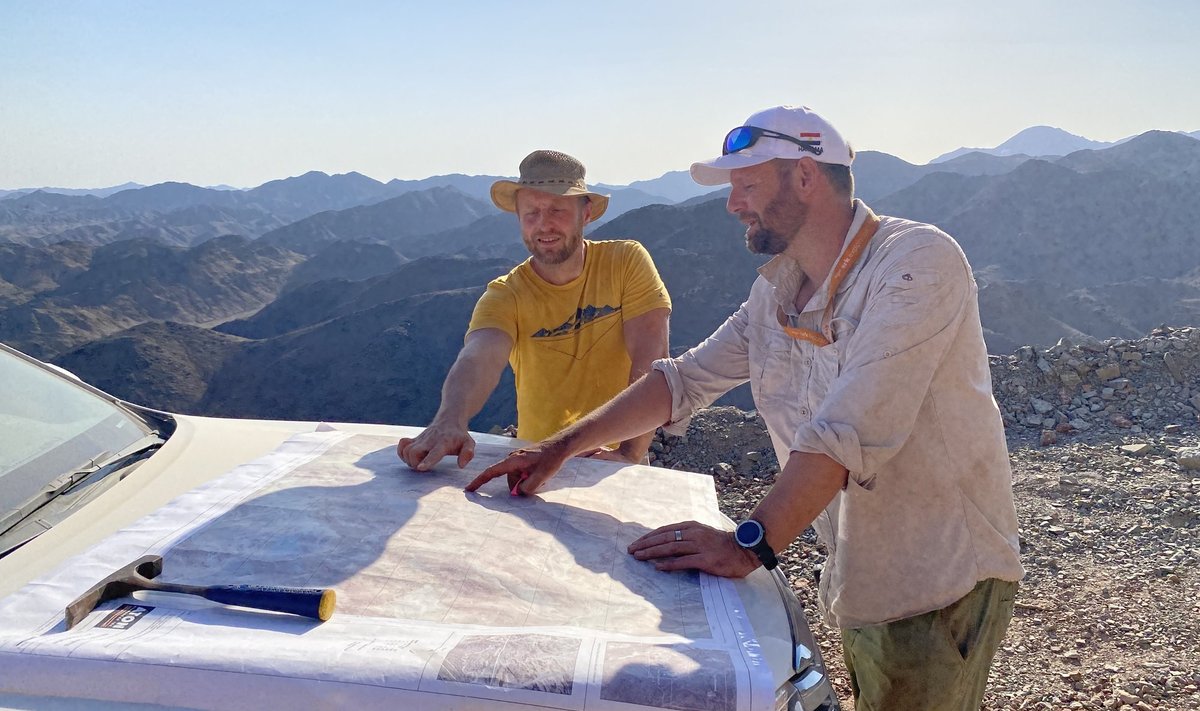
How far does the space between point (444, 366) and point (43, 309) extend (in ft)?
44.6

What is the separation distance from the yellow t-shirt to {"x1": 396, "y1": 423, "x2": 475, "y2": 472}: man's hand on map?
2.67 feet

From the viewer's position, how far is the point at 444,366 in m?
20.0

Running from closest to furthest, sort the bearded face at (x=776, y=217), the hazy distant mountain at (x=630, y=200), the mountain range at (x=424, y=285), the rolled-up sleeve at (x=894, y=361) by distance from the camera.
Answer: the rolled-up sleeve at (x=894, y=361) < the bearded face at (x=776, y=217) < the mountain range at (x=424, y=285) < the hazy distant mountain at (x=630, y=200)

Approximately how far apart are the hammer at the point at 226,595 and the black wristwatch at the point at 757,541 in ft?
2.56

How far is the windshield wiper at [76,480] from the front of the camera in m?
1.80

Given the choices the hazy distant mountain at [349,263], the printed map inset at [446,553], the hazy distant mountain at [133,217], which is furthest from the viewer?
the hazy distant mountain at [133,217]

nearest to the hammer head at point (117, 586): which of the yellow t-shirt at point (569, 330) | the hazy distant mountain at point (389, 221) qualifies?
the yellow t-shirt at point (569, 330)

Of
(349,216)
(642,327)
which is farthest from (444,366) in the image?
(349,216)

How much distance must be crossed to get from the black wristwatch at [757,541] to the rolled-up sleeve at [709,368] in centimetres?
70

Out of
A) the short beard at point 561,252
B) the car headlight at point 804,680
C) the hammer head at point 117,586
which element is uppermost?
the short beard at point 561,252

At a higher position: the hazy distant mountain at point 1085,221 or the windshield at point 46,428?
the windshield at point 46,428

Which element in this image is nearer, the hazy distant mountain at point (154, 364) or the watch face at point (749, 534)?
the watch face at point (749, 534)

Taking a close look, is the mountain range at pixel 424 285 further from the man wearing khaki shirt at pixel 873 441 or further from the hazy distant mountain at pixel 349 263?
the man wearing khaki shirt at pixel 873 441

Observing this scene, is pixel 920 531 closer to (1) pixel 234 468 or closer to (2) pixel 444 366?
(1) pixel 234 468
